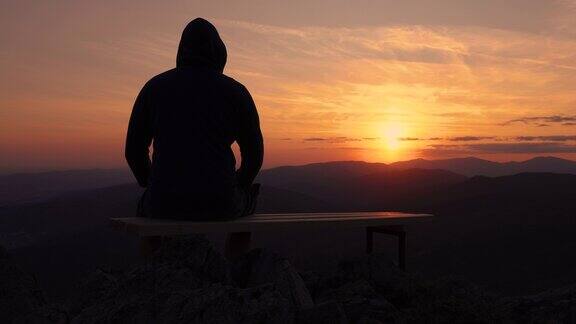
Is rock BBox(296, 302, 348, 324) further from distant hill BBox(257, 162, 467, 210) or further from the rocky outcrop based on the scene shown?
distant hill BBox(257, 162, 467, 210)

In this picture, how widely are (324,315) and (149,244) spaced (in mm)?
1707

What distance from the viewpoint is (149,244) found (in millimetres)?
4273

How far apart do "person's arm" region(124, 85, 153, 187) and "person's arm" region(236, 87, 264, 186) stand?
827 mm

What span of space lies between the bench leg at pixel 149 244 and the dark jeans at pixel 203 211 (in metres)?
0.20

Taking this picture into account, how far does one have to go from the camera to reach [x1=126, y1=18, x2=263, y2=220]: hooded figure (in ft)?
14.0

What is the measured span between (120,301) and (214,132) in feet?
5.17

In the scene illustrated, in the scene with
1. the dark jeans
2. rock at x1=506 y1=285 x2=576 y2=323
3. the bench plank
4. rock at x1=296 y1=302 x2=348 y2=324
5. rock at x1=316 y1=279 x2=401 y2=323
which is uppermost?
the dark jeans

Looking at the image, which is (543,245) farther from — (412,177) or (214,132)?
(412,177)

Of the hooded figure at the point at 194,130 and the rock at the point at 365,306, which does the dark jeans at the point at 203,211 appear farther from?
the rock at the point at 365,306

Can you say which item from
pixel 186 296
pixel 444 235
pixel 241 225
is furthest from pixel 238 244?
pixel 444 235

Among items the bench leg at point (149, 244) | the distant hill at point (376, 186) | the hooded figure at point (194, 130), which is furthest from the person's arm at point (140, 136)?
the distant hill at point (376, 186)

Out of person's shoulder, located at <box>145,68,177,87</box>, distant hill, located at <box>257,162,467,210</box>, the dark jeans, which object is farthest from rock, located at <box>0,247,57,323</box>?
distant hill, located at <box>257,162,467,210</box>

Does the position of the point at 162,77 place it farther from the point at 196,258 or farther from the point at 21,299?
the point at 21,299

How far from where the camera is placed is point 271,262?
4.31 meters
